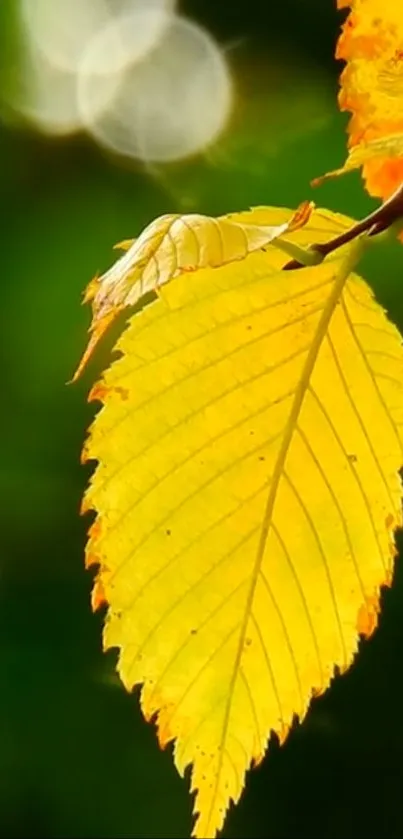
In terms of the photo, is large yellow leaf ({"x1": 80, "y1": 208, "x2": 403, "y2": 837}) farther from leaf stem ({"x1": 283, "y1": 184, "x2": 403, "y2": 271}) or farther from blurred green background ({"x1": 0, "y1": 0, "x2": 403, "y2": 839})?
blurred green background ({"x1": 0, "y1": 0, "x2": 403, "y2": 839})


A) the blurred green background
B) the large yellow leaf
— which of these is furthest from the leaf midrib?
the blurred green background

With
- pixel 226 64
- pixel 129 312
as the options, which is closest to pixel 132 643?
pixel 129 312

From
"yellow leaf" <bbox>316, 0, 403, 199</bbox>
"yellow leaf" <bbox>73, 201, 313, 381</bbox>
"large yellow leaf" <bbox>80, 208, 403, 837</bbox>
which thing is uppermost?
"yellow leaf" <bbox>316, 0, 403, 199</bbox>

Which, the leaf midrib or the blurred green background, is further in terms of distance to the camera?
the blurred green background

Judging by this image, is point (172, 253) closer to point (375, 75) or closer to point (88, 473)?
point (375, 75)

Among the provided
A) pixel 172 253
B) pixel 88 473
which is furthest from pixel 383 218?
pixel 88 473

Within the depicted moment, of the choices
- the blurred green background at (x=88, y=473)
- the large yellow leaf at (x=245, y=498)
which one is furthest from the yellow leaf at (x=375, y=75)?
the blurred green background at (x=88, y=473)

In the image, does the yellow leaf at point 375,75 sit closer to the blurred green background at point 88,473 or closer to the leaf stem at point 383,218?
the leaf stem at point 383,218
